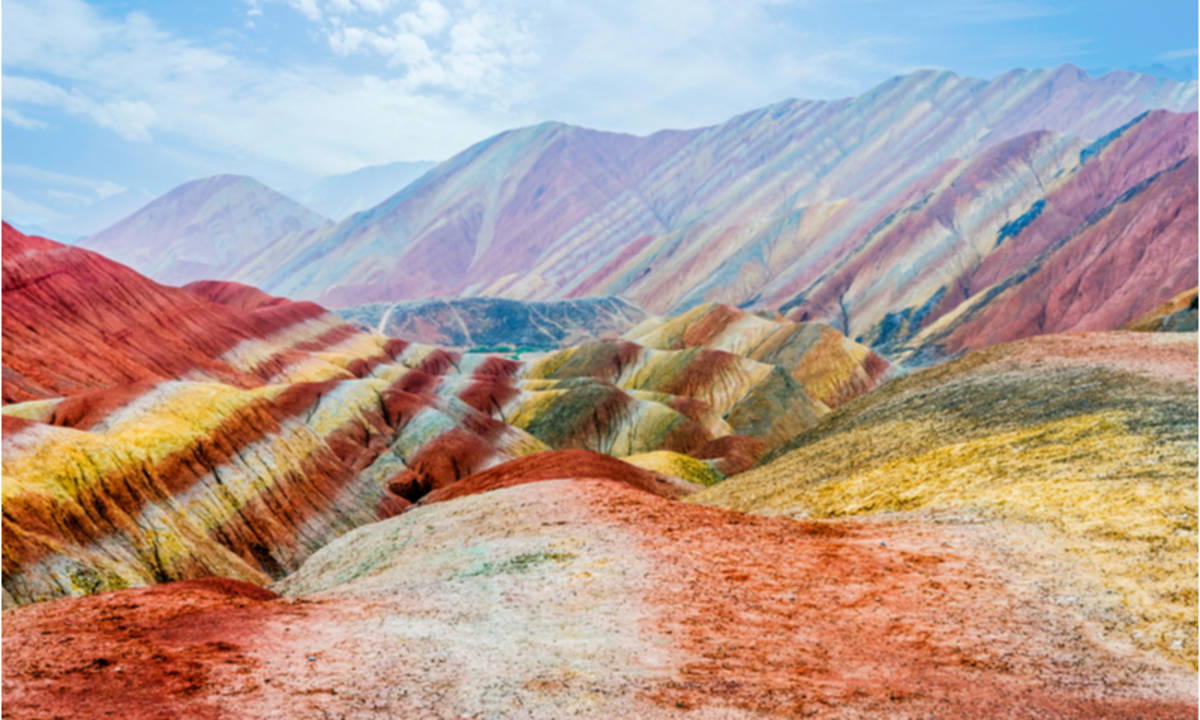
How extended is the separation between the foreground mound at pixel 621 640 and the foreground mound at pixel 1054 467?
4.59 feet

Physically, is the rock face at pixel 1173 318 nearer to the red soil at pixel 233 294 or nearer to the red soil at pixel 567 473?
the red soil at pixel 567 473

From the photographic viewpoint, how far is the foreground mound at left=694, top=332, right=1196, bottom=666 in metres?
16.5

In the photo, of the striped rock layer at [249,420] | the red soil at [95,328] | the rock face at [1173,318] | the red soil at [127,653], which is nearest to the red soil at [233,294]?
the striped rock layer at [249,420]

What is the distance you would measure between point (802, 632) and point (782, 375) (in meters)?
101

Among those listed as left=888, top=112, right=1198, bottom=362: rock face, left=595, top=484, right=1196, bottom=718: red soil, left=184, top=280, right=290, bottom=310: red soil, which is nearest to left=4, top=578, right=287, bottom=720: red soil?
left=595, top=484, right=1196, bottom=718: red soil

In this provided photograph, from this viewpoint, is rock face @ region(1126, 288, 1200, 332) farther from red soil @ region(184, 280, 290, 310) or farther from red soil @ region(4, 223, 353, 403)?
red soil @ region(184, 280, 290, 310)

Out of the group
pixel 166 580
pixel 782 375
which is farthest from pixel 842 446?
pixel 782 375

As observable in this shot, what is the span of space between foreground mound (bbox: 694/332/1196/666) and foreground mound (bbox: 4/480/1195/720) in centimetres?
140

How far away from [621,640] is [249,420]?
39.8 meters

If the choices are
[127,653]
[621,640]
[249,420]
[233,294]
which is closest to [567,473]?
[249,420]

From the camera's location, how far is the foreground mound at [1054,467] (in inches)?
648

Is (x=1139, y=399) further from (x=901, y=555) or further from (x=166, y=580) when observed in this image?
(x=166, y=580)

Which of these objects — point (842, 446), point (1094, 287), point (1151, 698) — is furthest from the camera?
point (1094, 287)

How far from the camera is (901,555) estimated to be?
1908cm
